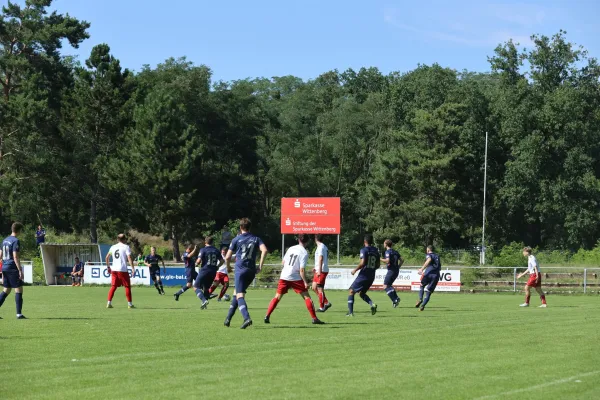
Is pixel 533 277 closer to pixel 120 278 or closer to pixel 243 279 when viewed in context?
pixel 120 278

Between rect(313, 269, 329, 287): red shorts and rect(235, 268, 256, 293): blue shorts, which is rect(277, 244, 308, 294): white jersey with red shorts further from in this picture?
rect(313, 269, 329, 287): red shorts

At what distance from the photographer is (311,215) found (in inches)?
1948

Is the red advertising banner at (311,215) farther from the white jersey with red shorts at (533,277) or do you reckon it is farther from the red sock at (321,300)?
the red sock at (321,300)

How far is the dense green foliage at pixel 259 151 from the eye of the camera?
71500 mm

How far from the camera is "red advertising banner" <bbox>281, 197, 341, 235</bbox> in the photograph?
49.1m

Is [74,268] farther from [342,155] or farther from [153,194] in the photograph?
[342,155]

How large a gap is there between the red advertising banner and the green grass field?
97.5 feet

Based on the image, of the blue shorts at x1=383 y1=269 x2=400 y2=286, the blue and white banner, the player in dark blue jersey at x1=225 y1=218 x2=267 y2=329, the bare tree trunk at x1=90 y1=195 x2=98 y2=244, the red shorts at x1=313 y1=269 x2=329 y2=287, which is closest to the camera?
the player in dark blue jersey at x1=225 y1=218 x2=267 y2=329

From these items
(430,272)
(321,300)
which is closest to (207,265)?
(321,300)

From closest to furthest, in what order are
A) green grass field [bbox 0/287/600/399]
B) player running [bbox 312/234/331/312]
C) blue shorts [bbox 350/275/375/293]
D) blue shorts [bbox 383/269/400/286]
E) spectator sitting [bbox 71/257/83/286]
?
1. green grass field [bbox 0/287/600/399]
2. blue shorts [bbox 350/275/375/293]
3. player running [bbox 312/234/331/312]
4. blue shorts [bbox 383/269/400/286]
5. spectator sitting [bbox 71/257/83/286]

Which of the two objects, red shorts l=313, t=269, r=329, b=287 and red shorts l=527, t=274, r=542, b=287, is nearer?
red shorts l=313, t=269, r=329, b=287

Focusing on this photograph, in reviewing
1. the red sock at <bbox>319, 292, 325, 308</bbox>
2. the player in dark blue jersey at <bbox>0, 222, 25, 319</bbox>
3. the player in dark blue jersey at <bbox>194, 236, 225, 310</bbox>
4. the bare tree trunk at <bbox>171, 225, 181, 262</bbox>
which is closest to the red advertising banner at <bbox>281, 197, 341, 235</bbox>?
the player in dark blue jersey at <bbox>194, 236, 225, 310</bbox>

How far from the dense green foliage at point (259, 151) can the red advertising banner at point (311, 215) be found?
25.0 metres

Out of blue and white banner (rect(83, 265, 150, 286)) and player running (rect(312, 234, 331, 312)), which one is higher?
player running (rect(312, 234, 331, 312))
